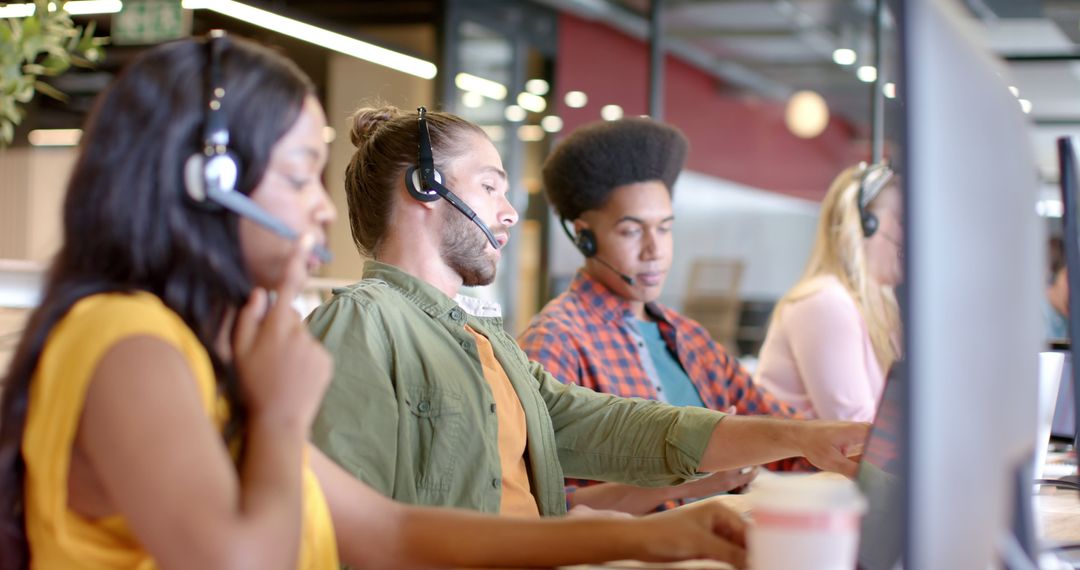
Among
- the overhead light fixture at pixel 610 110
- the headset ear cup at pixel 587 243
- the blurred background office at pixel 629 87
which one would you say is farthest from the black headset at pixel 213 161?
the overhead light fixture at pixel 610 110

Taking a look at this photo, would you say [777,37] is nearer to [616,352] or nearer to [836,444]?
[616,352]

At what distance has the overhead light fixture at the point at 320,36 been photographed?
586 centimetres

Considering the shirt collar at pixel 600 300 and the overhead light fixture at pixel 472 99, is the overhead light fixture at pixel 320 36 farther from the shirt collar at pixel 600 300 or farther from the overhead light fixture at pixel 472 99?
the shirt collar at pixel 600 300

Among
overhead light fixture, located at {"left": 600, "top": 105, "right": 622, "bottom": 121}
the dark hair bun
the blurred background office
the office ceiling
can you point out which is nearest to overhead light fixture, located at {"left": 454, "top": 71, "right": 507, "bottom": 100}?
the blurred background office

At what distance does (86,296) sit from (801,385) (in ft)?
7.65

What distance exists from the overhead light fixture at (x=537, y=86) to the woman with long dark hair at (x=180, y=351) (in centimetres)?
652

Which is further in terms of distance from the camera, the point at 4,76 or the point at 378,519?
the point at 4,76

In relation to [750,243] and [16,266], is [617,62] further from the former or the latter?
[16,266]

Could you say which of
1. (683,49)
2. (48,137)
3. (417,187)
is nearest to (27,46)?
(417,187)

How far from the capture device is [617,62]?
26.3 ft

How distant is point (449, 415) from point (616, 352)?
0.96m

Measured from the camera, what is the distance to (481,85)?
23.2 feet

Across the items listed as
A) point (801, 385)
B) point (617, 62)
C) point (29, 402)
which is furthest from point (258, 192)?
point (617, 62)

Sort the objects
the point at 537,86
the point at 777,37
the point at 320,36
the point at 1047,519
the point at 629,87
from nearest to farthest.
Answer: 1. the point at 1047,519
2. the point at 320,36
3. the point at 537,86
4. the point at 629,87
5. the point at 777,37
